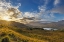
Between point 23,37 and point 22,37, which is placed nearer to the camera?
point 22,37

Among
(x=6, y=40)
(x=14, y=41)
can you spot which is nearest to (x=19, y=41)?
(x=14, y=41)

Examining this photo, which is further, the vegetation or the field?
the vegetation

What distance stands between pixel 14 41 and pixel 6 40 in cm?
449

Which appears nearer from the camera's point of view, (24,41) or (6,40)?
(6,40)

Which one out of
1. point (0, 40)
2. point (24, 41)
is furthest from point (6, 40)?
point (24, 41)

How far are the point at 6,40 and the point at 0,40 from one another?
10.6 feet

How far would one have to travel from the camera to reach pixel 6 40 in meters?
67.6

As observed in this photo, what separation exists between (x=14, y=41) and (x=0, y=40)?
6.82m

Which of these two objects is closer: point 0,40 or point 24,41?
point 0,40

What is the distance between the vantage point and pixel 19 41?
234 feet

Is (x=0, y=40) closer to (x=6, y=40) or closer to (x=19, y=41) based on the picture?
(x=6, y=40)

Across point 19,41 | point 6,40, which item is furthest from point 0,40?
point 19,41

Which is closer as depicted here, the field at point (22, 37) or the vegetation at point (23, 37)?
the field at point (22, 37)

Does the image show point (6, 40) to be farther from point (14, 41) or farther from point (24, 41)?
point (24, 41)
